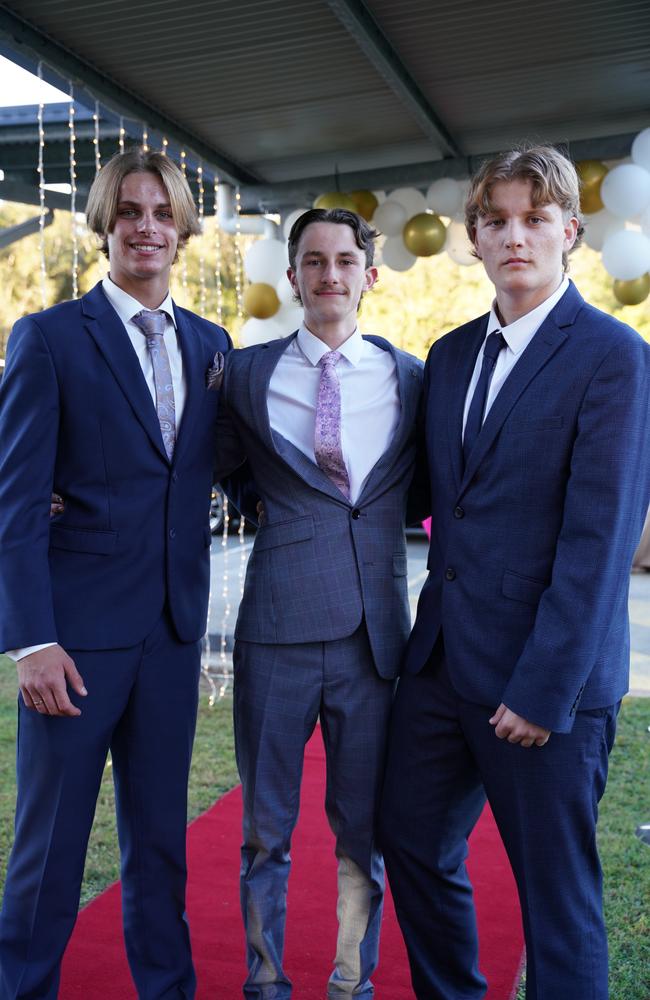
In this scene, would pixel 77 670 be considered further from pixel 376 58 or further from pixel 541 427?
pixel 376 58

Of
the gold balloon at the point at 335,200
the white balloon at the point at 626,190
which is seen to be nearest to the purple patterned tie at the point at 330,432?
the white balloon at the point at 626,190

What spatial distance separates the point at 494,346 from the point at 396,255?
412cm

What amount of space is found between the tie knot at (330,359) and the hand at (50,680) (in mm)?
873

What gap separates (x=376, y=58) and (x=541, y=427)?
2.77m

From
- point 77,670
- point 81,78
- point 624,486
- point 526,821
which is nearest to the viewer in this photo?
point 624,486

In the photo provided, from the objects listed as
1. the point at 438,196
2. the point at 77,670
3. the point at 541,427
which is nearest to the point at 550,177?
the point at 541,427

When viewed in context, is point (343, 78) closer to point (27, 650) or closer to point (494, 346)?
point (494, 346)

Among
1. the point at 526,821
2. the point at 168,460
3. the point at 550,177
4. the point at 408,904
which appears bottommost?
the point at 408,904

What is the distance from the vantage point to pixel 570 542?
1894mm

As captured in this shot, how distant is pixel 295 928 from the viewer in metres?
2.94

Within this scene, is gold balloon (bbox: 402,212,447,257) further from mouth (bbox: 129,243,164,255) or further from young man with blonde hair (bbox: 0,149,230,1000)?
mouth (bbox: 129,243,164,255)

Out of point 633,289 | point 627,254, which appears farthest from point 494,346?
point 633,289

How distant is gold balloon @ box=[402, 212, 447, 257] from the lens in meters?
5.70

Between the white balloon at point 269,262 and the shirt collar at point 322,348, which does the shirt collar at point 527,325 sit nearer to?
the shirt collar at point 322,348
